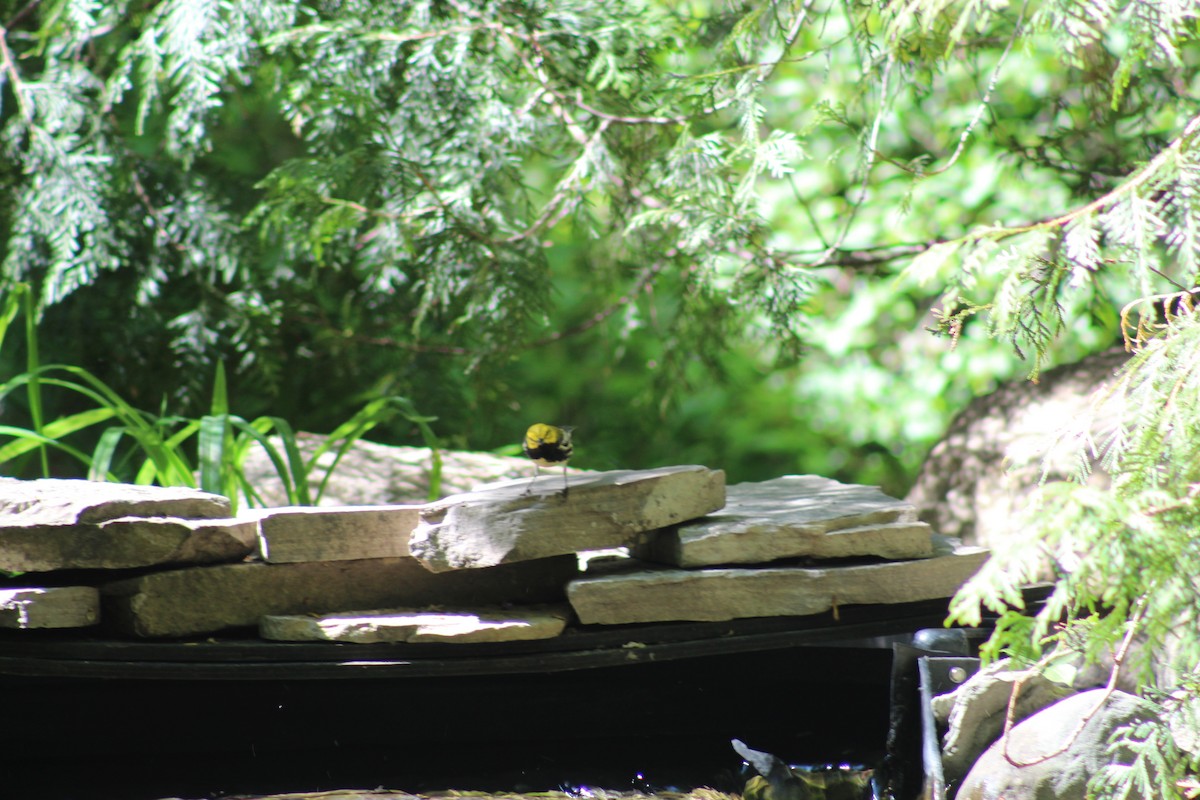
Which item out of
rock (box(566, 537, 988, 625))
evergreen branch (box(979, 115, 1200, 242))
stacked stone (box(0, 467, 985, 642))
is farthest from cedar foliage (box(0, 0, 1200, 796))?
stacked stone (box(0, 467, 985, 642))

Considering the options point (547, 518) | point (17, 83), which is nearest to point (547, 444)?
point (547, 518)

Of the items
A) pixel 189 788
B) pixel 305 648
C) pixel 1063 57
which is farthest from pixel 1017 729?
pixel 189 788

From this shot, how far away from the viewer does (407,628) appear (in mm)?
2047

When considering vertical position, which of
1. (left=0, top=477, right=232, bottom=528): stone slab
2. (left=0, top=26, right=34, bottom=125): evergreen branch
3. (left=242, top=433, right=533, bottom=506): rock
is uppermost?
(left=0, top=26, right=34, bottom=125): evergreen branch

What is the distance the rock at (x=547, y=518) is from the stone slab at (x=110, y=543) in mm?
408

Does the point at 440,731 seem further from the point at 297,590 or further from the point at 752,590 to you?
the point at 752,590

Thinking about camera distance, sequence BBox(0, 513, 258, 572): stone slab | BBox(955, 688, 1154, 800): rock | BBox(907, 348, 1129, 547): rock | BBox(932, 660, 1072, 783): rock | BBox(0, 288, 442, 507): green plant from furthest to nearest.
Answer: BBox(907, 348, 1129, 547): rock
BBox(0, 288, 442, 507): green plant
BBox(0, 513, 258, 572): stone slab
BBox(932, 660, 1072, 783): rock
BBox(955, 688, 1154, 800): rock

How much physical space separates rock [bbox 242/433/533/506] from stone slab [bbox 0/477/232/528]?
0.85m

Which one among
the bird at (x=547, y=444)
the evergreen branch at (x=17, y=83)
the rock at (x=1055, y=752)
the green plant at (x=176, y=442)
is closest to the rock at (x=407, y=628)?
the bird at (x=547, y=444)

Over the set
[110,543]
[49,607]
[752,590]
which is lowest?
[752,590]

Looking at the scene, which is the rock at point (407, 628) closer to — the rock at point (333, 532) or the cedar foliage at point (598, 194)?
the rock at point (333, 532)

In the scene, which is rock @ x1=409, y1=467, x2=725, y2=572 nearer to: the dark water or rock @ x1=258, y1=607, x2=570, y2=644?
rock @ x1=258, y1=607, x2=570, y2=644

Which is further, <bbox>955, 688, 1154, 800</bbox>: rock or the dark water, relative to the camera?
the dark water

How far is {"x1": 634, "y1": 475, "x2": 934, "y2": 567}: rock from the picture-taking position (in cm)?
214
